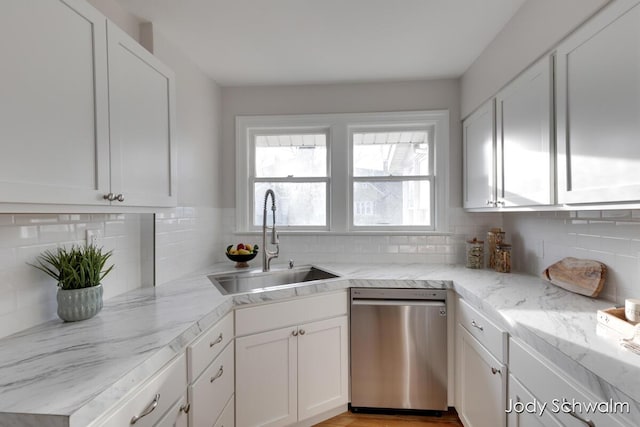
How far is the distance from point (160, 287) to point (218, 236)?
97 cm

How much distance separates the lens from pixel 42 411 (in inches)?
27.3

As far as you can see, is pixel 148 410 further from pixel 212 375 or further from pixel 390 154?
pixel 390 154

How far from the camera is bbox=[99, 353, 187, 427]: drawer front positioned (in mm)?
873

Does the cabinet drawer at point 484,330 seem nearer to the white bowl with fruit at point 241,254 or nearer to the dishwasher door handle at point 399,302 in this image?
the dishwasher door handle at point 399,302

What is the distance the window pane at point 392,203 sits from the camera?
279 centimetres

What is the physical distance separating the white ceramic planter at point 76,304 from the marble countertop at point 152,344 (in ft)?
0.12

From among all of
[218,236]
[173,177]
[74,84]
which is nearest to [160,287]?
[173,177]

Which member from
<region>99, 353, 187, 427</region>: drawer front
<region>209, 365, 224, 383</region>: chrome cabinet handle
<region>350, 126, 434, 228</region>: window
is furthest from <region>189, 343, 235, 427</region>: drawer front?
<region>350, 126, 434, 228</region>: window

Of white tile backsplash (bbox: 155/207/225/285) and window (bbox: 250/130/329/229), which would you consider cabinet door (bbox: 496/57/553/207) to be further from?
white tile backsplash (bbox: 155/207/225/285)

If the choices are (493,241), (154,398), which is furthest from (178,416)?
(493,241)

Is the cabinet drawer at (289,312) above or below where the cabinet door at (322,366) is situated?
above

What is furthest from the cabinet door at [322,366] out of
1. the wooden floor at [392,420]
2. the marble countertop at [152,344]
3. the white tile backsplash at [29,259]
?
the white tile backsplash at [29,259]

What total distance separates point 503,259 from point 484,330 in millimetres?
863

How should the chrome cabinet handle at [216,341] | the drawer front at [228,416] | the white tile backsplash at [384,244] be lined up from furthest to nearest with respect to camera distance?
the white tile backsplash at [384,244] < the drawer front at [228,416] < the chrome cabinet handle at [216,341]
